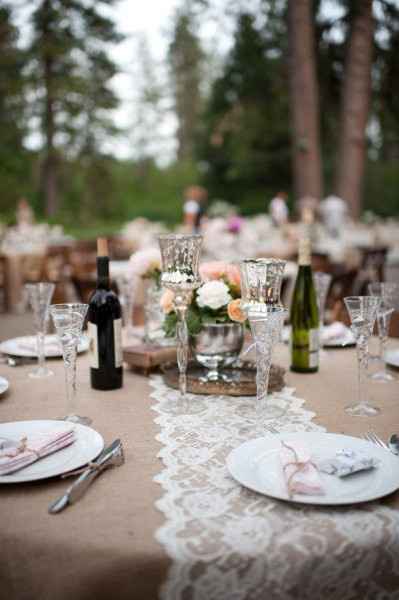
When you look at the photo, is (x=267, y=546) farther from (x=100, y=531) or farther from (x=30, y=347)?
(x=30, y=347)

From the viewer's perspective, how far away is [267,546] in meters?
0.87

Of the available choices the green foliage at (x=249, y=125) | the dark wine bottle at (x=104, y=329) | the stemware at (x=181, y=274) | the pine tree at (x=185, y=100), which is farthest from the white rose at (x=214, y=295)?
the pine tree at (x=185, y=100)

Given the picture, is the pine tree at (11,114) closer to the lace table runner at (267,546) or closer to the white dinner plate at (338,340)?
the white dinner plate at (338,340)

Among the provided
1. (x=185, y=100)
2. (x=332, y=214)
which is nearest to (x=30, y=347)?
(x=332, y=214)

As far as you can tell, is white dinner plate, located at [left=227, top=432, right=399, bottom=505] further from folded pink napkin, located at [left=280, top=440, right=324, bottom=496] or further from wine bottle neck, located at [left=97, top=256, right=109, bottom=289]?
wine bottle neck, located at [left=97, top=256, right=109, bottom=289]

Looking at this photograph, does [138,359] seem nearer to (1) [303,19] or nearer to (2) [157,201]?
(1) [303,19]

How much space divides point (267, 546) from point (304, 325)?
3.38 ft

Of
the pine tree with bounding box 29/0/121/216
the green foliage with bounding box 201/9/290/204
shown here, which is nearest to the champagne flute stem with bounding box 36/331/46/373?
the green foliage with bounding box 201/9/290/204

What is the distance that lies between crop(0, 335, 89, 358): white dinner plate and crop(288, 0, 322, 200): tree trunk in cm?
870

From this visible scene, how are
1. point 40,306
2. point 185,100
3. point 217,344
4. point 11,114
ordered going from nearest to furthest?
point 217,344
point 40,306
point 11,114
point 185,100

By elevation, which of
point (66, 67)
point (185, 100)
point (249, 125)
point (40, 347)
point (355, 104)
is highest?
point (185, 100)

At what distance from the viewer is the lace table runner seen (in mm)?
841

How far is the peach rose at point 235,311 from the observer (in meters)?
1.56

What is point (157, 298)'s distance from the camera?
6.46 feet
